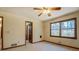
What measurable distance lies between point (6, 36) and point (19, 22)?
609mm

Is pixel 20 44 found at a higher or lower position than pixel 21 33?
lower

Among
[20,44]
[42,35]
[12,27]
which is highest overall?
[12,27]

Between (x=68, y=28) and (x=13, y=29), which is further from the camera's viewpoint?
(x=13, y=29)

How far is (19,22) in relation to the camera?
2.44 metres
